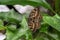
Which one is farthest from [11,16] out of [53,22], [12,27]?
[53,22]

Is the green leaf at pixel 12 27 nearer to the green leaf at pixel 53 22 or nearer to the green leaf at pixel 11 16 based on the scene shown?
the green leaf at pixel 11 16

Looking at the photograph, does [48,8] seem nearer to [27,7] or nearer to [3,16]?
[27,7]

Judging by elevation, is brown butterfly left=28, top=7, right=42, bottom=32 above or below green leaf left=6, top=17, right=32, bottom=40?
above

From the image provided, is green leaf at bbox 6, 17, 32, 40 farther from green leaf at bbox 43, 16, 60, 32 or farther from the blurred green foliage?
green leaf at bbox 43, 16, 60, 32

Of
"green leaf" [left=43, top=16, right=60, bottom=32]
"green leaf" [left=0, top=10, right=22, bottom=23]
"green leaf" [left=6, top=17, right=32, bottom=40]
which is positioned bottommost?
"green leaf" [left=6, top=17, right=32, bottom=40]

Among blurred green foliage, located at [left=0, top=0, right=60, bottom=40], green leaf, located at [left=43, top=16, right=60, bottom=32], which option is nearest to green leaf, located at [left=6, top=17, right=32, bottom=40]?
blurred green foliage, located at [left=0, top=0, right=60, bottom=40]

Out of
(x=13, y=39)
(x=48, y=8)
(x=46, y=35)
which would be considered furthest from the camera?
(x=48, y=8)

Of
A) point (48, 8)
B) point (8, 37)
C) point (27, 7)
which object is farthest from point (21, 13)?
point (8, 37)

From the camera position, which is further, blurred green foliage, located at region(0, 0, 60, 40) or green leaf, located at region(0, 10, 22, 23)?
green leaf, located at region(0, 10, 22, 23)
